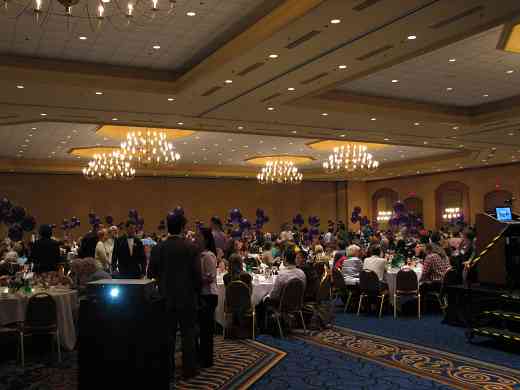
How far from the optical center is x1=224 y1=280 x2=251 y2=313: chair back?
7426 mm

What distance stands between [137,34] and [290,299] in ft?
14.1

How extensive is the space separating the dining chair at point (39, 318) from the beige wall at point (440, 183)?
2059cm

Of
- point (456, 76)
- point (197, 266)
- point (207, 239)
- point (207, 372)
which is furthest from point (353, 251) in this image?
point (197, 266)

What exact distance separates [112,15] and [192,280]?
3852 millimetres

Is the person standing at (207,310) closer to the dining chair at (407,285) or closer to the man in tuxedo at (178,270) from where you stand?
the man in tuxedo at (178,270)

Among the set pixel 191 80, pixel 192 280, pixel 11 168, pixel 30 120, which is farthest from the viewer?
pixel 11 168

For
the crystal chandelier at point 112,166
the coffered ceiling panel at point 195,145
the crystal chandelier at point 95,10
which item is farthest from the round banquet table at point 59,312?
the crystal chandelier at point 112,166

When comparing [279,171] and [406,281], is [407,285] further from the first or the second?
[279,171]

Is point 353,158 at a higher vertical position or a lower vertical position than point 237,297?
higher

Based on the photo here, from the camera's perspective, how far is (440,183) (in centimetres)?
2602

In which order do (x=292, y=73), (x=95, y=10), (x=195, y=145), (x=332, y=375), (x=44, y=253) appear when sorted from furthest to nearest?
(x=195, y=145) < (x=292, y=73) < (x=44, y=253) < (x=95, y=10) < (x=332, y=375)

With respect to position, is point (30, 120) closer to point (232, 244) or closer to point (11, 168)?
point (232, 244)

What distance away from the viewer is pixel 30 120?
11.7 metres

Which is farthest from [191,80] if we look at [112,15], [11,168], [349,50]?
[11,168]
